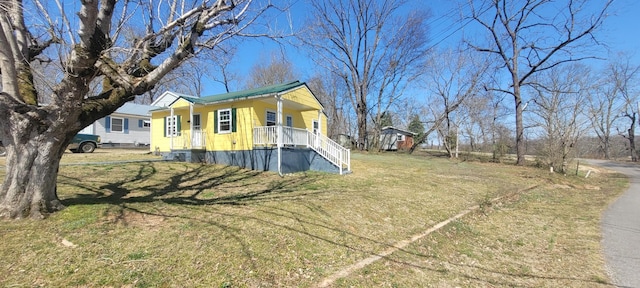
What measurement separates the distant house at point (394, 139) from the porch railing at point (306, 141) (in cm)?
2638

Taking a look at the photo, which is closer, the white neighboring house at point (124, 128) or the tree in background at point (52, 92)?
the tree in background at point (52, 92)

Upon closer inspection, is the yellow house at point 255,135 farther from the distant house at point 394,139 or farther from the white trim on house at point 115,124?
the distant house at point 394,139

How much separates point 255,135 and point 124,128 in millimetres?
17494

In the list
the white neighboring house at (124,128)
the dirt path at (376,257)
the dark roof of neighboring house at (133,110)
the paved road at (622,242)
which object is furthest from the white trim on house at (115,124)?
the paved road at (622,242)

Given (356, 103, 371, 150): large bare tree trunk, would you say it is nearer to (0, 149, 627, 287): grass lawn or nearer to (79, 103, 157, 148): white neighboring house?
(79, 103, 157, 148): white neighboring house

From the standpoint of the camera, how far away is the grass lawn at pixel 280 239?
10.8 ft

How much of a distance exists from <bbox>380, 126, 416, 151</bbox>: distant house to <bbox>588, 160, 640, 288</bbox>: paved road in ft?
99.2

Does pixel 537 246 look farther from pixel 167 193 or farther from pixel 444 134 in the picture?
pixel 444 134

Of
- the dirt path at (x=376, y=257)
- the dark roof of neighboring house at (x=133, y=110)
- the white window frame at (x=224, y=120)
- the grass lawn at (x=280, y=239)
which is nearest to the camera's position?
the grass lawn at (x=280, y=239)

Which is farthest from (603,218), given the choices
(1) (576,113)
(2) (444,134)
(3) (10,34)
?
(2) (444,134)

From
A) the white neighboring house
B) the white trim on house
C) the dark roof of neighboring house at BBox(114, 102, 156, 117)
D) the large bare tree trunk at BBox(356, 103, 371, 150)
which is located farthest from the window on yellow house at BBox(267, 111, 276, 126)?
the large bare tree trunk at BBox(356, 103, 371, 150)

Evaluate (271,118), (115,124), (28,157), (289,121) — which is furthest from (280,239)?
(115,124)

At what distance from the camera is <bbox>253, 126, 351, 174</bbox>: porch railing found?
39.4 ft

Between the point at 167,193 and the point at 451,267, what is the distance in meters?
6.31
